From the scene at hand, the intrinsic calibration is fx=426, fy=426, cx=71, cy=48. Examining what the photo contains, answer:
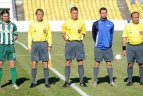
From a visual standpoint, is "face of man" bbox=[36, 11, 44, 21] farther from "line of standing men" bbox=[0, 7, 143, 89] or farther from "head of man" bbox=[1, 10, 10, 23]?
"head of man" bbox=[1, 10, 10, 23]

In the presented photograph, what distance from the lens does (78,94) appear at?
35.6ft

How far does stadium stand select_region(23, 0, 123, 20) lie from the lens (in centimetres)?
4941

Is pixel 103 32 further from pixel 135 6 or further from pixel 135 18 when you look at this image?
pixel 135 6

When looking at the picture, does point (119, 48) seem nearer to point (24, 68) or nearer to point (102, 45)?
point (24, 68)

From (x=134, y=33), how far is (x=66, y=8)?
39888mm

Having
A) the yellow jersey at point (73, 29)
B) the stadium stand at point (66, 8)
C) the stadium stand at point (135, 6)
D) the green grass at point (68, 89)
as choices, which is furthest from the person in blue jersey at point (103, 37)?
the stadium stand at point (135, 6)

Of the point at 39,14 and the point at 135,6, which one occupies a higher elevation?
the point at 135,6

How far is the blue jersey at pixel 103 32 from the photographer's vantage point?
1173cm

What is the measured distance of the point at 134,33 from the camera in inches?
467

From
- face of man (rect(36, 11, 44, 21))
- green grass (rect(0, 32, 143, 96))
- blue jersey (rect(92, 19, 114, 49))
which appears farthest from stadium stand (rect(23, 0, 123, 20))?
face of man (rect(36, 11, 44, 21))

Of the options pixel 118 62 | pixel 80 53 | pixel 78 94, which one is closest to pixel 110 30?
pixel 80 53

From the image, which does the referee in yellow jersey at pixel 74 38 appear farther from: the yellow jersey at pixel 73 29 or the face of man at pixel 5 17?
the face of man at pixel 5 17

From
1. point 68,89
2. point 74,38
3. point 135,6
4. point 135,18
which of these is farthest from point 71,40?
point 135,6

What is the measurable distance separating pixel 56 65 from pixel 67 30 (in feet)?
16.3
